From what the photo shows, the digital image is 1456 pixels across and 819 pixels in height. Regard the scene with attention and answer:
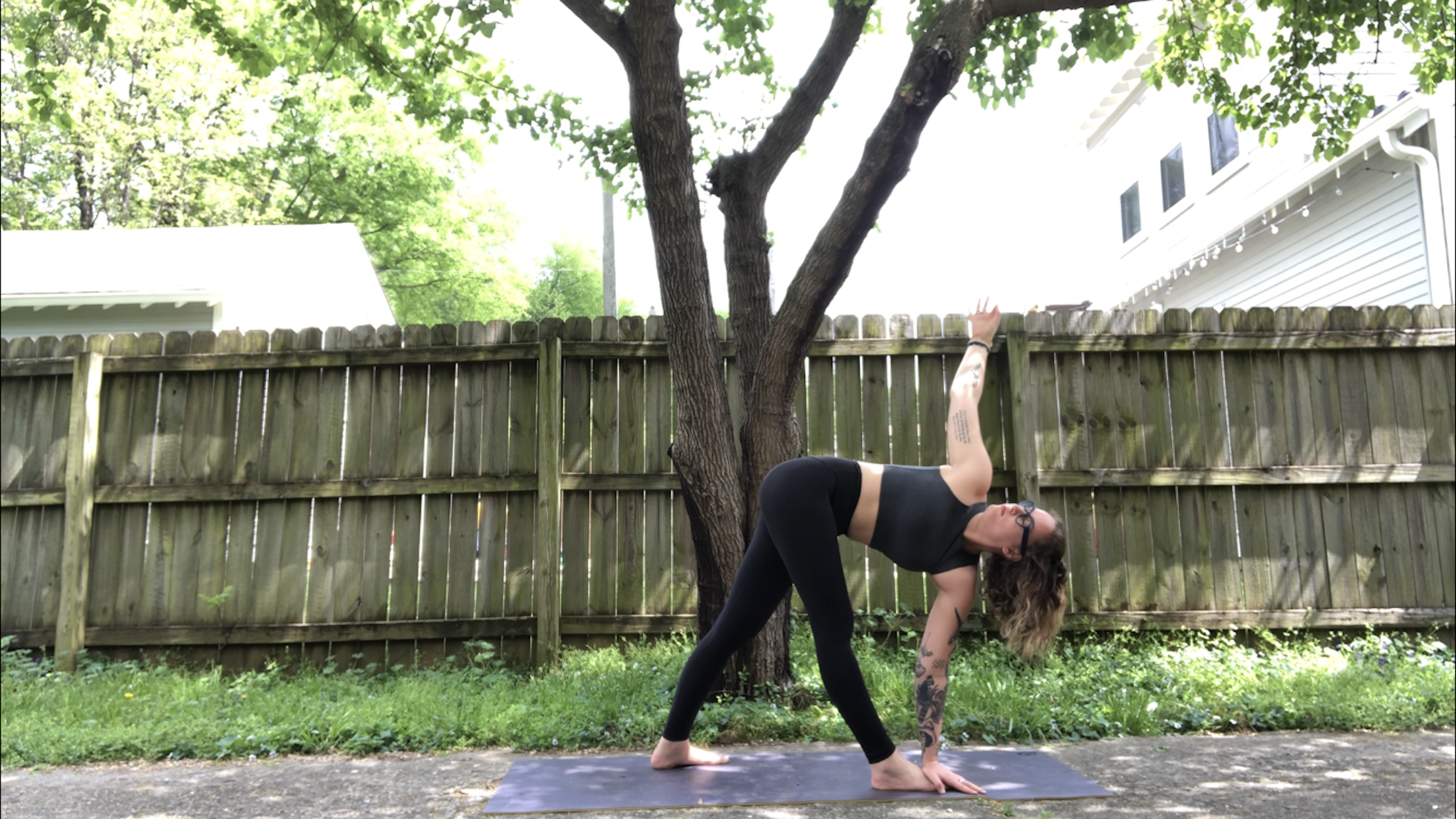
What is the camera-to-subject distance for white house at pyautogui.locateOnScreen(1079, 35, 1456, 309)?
8156 mm

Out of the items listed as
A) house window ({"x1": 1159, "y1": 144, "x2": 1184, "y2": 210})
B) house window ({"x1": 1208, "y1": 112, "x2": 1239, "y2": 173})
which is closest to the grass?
house window ({"x1": 1208, "y1": 112, "x2": 1239, "y2": 173})

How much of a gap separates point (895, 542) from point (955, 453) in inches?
15.2

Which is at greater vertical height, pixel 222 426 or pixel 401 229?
pixel 401 229

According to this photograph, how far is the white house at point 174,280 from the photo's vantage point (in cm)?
1021

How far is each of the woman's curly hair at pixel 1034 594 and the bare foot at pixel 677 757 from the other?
136cm

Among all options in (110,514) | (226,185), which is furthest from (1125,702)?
(226,185)

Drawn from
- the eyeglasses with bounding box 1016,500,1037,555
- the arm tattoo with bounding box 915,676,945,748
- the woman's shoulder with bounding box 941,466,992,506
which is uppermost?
the woman's shoulder with bounding box 941,466,992,506

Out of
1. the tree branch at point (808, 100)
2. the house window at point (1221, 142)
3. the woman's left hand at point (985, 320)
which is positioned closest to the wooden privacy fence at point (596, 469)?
the tree branch at point (808, 100)

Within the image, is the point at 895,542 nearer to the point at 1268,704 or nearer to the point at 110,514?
the point at 1268,704

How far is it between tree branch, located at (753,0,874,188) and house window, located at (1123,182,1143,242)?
11.1m

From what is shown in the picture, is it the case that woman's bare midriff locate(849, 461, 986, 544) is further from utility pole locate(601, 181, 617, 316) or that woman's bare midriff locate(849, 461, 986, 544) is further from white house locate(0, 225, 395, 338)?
utility pole locate(601, 181, 617, 316)

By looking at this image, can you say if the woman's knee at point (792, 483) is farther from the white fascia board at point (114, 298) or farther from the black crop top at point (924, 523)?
the white fascia board at point (114, 298)

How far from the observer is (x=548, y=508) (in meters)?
5.68

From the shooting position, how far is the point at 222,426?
5996 millimetres
